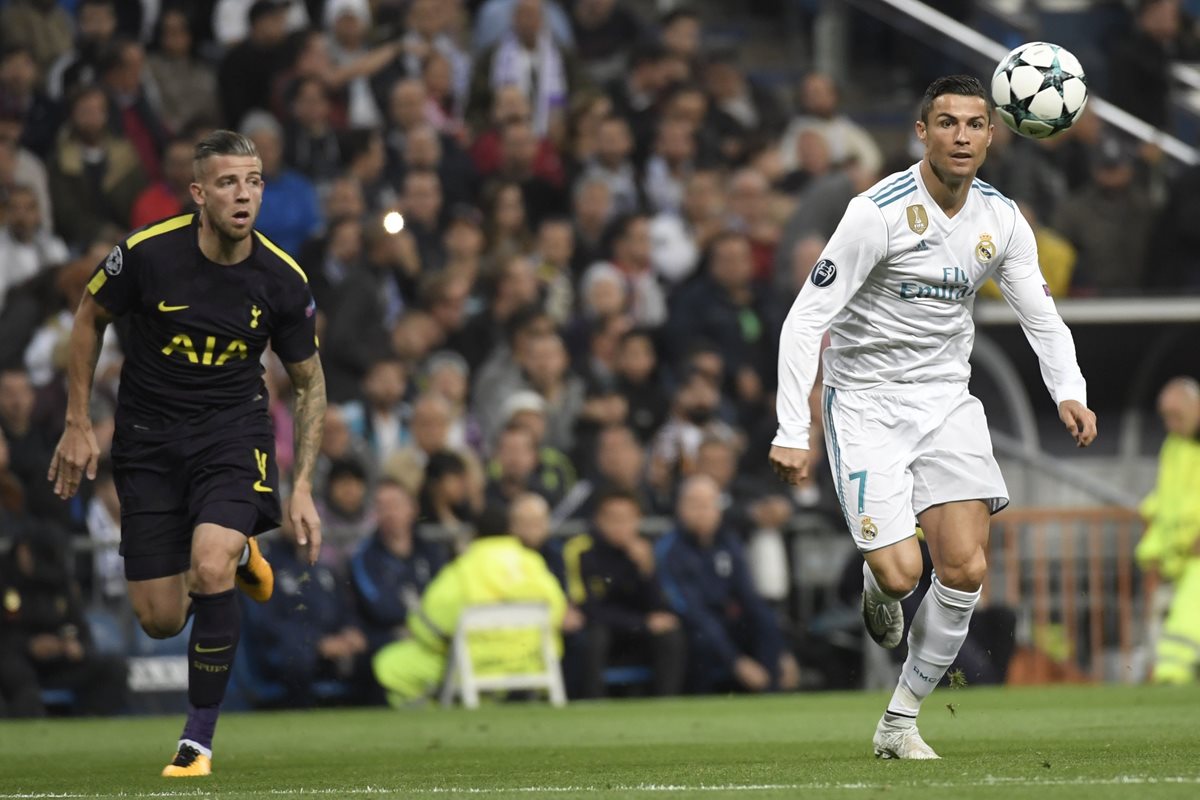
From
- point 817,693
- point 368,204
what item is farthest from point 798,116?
point 817,693

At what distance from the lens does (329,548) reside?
49.7 feet

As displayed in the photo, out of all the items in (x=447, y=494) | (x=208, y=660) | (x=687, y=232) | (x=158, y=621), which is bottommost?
(x=208, y=660)

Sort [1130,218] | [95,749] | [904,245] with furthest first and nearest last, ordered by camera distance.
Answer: [1130,218], [95,749], [904,245]

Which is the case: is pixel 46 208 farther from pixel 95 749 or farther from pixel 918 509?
pixel 918 509

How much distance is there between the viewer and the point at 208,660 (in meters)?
8.89

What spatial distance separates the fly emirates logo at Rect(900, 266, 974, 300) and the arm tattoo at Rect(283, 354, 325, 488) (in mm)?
2599

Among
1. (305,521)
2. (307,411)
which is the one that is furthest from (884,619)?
(307,411)

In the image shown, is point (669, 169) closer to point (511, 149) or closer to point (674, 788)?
point (511, 149)

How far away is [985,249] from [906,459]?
2.94ft

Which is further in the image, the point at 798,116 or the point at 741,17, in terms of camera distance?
the point at 741,17

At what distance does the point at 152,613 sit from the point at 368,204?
8329mm

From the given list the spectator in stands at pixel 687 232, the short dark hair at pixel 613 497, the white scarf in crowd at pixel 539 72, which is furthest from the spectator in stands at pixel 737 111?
the short dark hair at pixel 613 497

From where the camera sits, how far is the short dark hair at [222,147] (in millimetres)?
8805

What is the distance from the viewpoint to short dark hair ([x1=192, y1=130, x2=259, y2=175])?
8.80 m
